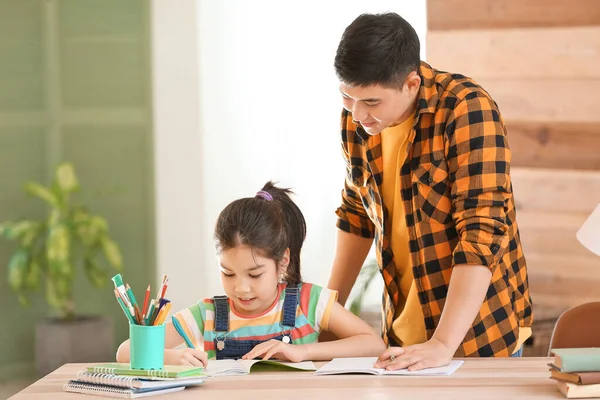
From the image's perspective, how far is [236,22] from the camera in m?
5.42

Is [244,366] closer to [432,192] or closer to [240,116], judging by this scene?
[432,192]

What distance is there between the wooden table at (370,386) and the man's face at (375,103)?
1.85ft

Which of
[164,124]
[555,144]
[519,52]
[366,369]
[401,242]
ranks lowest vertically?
[366,369]

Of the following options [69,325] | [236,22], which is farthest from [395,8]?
[69,325]

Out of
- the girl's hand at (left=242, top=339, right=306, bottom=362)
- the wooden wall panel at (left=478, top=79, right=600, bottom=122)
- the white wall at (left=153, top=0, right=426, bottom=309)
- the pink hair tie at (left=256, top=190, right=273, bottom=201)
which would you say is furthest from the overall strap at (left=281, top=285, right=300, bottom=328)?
the white wall at (left=153, top=0, right=426, bottom=309)

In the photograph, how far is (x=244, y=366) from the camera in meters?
1.95

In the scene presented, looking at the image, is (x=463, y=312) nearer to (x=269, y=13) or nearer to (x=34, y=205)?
(x=269, y=13)

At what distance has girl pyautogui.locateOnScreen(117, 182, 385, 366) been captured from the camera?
211 centimetres

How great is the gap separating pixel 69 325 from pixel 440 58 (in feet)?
9.26

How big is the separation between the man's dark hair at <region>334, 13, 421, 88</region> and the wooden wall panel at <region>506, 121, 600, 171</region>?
2145 millimetres

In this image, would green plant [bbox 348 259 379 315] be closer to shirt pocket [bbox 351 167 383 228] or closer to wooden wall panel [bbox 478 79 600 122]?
wooden wall panel [bbox 478 79 600 122]

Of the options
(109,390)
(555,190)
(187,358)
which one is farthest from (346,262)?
(555,190)

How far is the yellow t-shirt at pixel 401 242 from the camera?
7.22 ft

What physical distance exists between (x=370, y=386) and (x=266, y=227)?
0.56 metres
